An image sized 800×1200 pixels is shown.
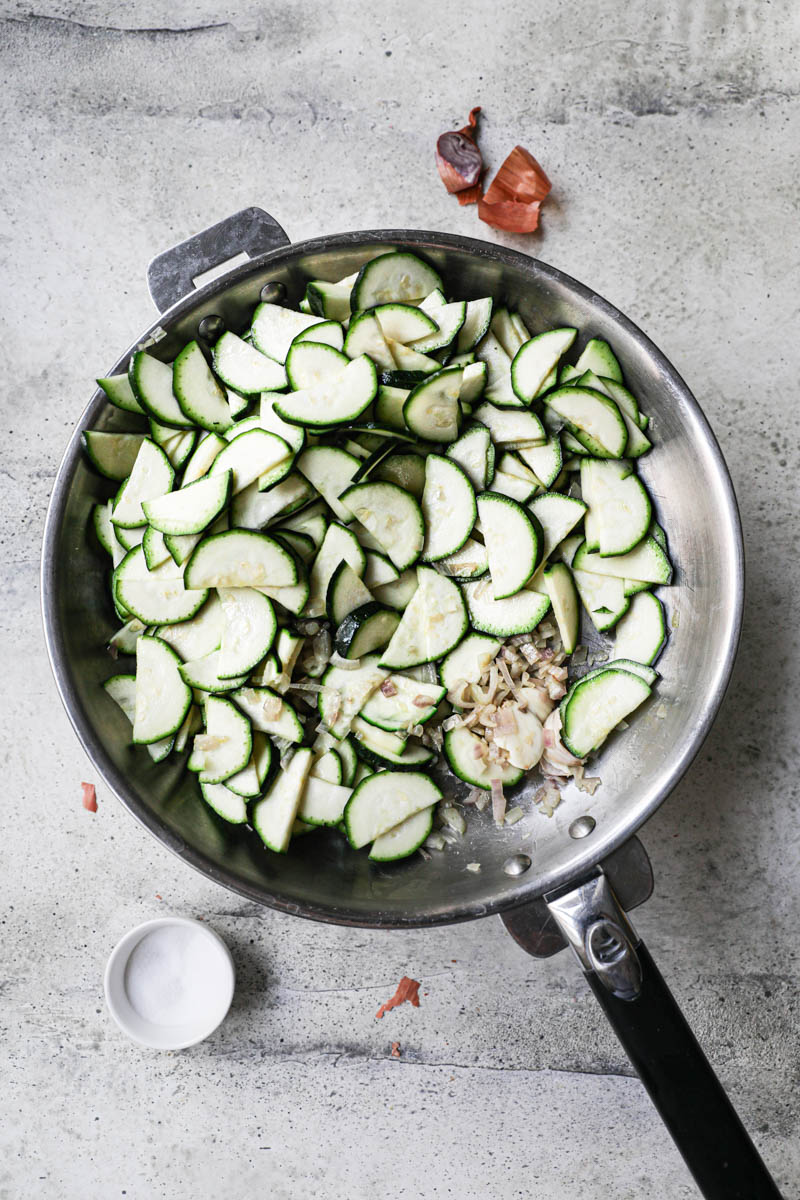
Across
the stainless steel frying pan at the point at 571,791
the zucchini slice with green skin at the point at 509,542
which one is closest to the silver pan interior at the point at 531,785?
the stainless steel frying pan at the point at 571,791

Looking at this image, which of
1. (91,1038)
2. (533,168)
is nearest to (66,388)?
(533,168)

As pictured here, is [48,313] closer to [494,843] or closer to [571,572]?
[571,572]

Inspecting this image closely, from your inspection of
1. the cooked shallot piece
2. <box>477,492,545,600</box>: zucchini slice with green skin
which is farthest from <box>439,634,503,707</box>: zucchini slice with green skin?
the cooked shallot piece

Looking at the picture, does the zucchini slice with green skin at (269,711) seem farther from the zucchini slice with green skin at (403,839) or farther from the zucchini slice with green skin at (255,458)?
the zucchini slice with green skin at (255,458)

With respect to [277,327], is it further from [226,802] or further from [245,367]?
[226,802]

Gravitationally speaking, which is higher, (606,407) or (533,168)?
(533,168)

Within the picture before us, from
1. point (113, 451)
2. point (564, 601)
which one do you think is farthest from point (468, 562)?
point (113, 451)

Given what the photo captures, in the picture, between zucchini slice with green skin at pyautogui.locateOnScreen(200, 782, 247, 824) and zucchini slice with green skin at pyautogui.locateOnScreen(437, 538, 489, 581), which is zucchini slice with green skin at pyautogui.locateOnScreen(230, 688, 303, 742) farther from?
zucchini slice with green skin at pyautogui.locateOnScreen(437, 538, 489, 581)
